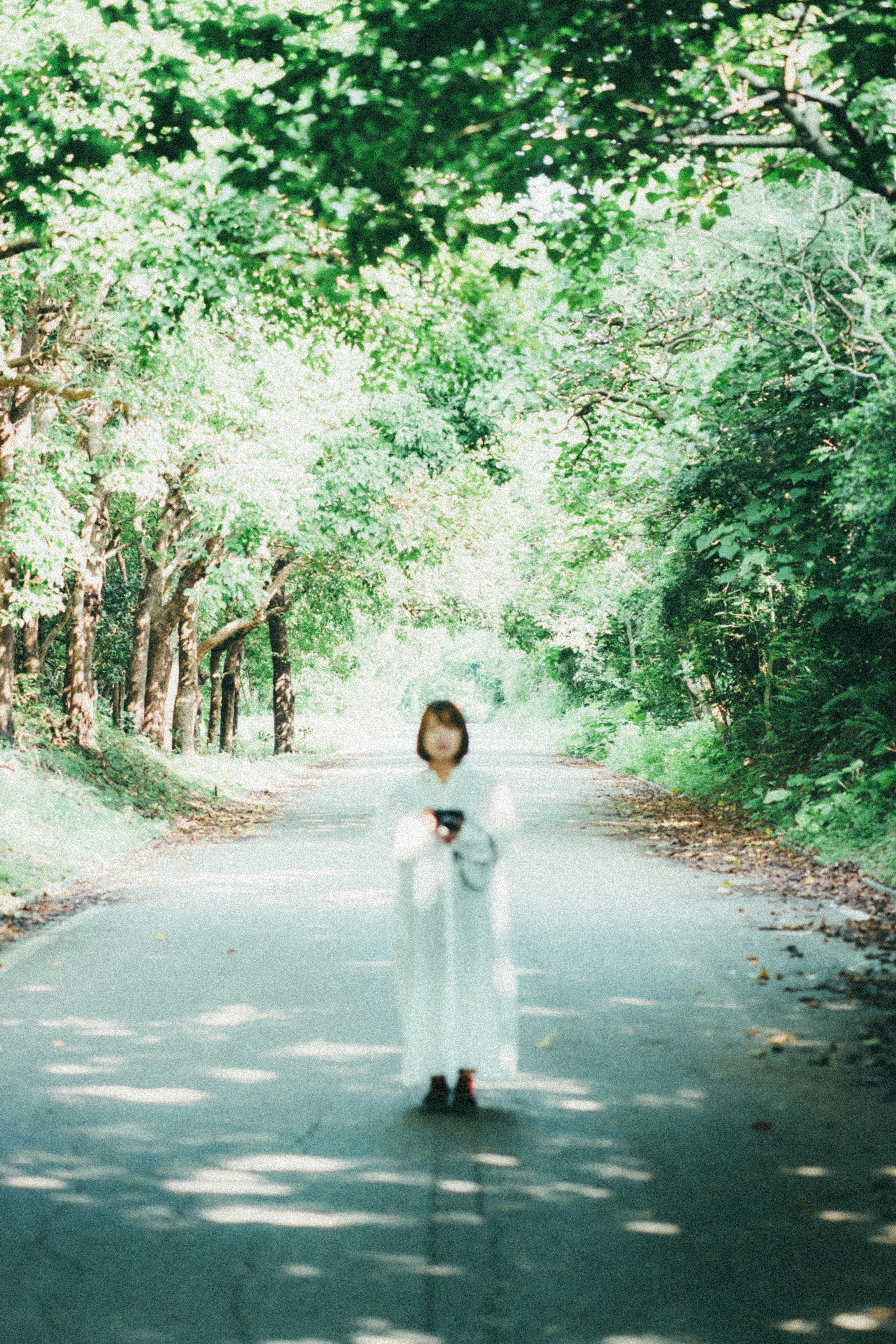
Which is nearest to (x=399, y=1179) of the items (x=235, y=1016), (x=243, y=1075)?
(x=243, y=1075)

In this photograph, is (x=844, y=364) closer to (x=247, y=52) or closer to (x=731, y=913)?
(x=731, y=913)

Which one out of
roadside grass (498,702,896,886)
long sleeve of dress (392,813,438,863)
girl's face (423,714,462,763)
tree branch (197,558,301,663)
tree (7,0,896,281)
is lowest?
roadside grass (498,702,896,886)

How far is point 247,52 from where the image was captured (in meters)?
7.66

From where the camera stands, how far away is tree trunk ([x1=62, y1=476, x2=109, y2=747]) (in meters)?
20.8

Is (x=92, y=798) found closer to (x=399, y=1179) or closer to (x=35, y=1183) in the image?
(x=35, y=1183)

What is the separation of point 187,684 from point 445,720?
2356 cm

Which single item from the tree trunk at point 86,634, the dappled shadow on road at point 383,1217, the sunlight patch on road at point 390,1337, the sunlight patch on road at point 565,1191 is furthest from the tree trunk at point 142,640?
the sunlight patch on road at point 390,1337

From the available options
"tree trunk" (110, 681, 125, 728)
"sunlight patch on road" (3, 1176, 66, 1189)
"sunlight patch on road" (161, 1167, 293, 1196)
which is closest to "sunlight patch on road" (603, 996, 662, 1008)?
"sunlight patch on road" (161, 1167, 293, 1196)

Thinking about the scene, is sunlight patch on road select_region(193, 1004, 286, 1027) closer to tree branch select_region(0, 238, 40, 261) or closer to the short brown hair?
the short brown hair

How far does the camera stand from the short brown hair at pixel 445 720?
19.3ft

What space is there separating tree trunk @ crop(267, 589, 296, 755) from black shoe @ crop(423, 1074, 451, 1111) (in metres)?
28.6

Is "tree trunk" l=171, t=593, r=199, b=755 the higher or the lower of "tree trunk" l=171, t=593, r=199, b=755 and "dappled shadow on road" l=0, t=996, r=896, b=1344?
the higher

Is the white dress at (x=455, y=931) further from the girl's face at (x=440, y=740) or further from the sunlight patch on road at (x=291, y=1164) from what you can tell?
the sunlight patch on road at (x=291, y=1164)

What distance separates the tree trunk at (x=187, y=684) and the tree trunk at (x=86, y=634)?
250 inches
